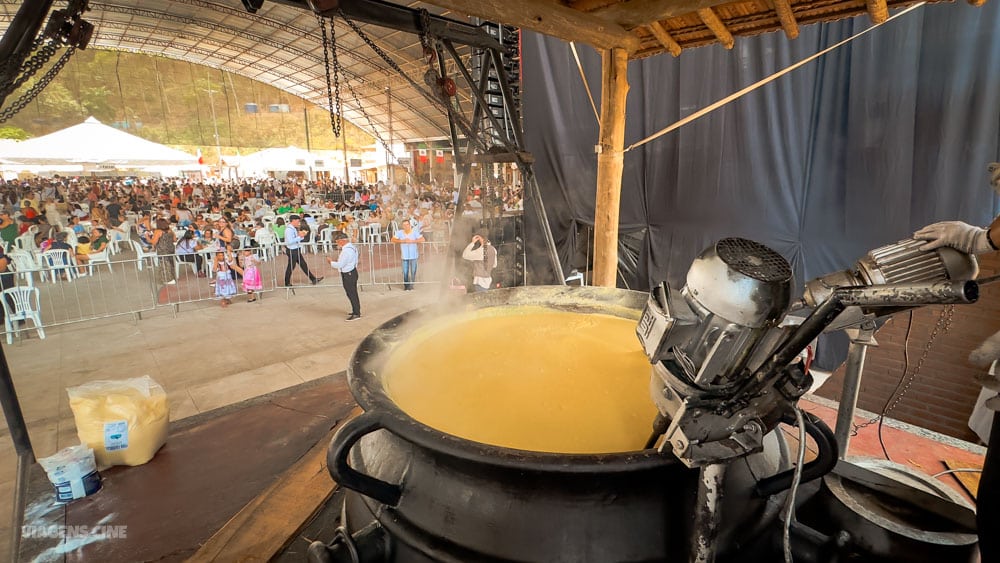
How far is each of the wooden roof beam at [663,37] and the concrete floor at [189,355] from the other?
13.8 ft

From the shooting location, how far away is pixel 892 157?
4453mm

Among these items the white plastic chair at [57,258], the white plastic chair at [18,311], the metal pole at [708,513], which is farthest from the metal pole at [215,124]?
the metal pole at [708,513]

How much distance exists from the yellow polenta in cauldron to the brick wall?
243 cm

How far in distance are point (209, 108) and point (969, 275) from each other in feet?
125

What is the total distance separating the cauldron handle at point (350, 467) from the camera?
45.2 inches

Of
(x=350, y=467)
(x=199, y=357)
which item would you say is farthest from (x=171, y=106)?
(x=350, y=467)

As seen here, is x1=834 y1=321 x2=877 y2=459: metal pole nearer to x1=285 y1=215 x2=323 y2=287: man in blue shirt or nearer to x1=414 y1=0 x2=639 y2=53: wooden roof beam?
x1=414 y1=0 x2=639 y2=53: wooden roof beam

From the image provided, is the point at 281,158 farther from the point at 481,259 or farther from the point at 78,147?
the point at 481,259

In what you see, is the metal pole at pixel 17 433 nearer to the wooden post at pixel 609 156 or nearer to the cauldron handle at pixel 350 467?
the cauldron handle at pixel 350 467

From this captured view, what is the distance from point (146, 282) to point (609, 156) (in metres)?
9.08

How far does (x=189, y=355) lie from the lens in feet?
17.2

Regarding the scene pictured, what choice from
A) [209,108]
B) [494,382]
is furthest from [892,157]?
[209,108]

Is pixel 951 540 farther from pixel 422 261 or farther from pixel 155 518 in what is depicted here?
pixel 422 261

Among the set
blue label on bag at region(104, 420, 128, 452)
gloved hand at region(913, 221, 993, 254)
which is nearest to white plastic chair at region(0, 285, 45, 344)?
blue label on bag at region(104, 420, 128, 452)
